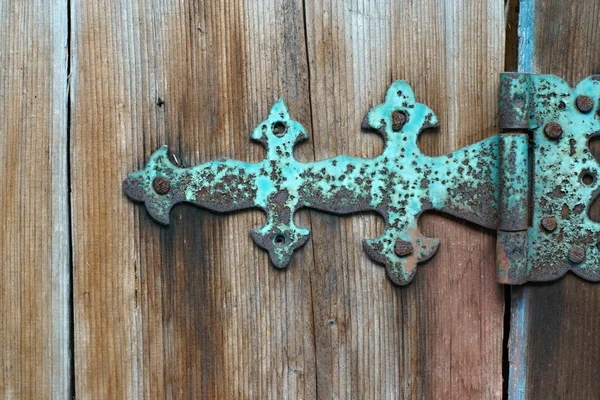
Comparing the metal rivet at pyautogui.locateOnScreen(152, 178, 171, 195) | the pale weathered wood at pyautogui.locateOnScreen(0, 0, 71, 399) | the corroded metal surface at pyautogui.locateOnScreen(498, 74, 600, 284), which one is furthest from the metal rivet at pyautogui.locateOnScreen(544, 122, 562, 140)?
the pale weathered wood at pyautogui.locateOnScreen(0, 0, 71, 399)

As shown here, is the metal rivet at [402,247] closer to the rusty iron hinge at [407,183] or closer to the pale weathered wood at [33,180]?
the rusty iron hinge at [407,183]

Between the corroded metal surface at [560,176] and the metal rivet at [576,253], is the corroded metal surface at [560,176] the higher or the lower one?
the higher one

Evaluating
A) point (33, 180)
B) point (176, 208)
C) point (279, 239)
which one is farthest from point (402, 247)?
point (33, 180)

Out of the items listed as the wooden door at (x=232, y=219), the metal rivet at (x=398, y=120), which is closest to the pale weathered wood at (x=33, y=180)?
the wooden door at (x=232, y=219)

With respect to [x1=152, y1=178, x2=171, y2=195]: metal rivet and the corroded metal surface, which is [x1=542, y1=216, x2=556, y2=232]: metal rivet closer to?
the corroded metal surface

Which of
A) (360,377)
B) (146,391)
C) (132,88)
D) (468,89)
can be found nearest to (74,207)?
(132,88)

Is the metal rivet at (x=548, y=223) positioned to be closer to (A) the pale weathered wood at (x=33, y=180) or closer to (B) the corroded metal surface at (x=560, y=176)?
(B) the corroded metal surface at (x=560, y=176)

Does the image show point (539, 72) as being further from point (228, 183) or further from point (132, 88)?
point (132, 88)
